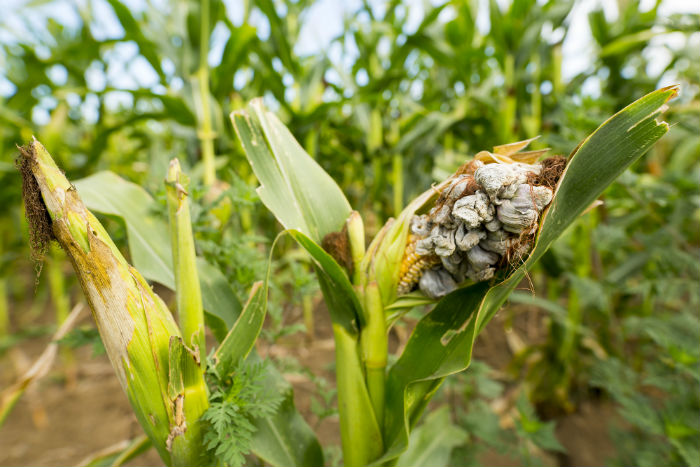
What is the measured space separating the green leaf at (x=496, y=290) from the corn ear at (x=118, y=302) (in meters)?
0.34

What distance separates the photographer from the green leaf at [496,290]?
49 cm

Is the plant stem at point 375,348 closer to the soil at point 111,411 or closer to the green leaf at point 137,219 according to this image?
the green leaf at point 137,219

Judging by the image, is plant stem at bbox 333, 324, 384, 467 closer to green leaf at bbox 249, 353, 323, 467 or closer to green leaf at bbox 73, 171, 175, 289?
green leaf at bbox 249, 353, 323, 467

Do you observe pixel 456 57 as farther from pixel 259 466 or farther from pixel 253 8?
pixel 259 466

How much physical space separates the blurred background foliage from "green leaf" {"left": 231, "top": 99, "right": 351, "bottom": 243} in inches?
5.5

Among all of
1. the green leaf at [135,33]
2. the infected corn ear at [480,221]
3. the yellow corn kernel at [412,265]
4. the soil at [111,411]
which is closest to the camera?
the infected corn ear at [480,221]

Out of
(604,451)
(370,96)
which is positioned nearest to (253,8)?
(370,96)

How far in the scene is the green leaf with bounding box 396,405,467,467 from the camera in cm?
94

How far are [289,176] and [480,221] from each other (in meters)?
0.38

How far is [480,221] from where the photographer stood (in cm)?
50

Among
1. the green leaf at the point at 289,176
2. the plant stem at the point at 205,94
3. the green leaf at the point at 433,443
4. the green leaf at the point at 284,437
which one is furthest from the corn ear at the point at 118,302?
the plant stem at the point at 205,94

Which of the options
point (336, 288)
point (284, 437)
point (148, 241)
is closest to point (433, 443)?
point (284, 437)

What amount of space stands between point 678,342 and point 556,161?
2.77 ft

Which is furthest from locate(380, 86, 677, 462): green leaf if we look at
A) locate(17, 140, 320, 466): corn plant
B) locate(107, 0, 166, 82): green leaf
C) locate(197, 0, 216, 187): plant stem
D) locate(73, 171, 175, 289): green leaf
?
locate(107, 0, 166, 82): green leaf
